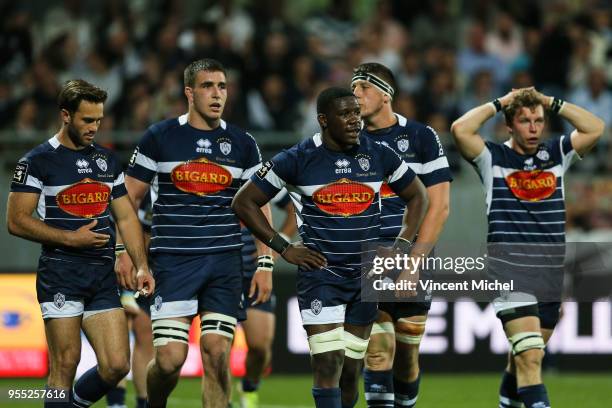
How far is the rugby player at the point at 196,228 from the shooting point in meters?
9.55

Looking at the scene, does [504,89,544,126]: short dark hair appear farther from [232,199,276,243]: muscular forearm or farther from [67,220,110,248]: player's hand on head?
[67,220,110,248]: player's hand on head

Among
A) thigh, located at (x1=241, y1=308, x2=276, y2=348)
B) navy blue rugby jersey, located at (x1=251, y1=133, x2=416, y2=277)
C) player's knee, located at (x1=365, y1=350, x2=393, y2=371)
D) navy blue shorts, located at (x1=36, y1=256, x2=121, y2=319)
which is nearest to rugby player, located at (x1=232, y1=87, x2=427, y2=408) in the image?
navy blue rugby jersey, located at (x1=251, y1=133, x2=416, y2=277)

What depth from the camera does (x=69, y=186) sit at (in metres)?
9.39

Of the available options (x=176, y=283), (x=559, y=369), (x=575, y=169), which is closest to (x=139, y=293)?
(x=176, y=283)

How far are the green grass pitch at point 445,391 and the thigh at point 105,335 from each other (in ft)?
10.5

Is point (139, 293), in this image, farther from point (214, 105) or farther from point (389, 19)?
point (389, 19)

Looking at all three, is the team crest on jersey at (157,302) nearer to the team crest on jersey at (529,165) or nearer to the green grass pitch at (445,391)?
the team crest on jersey at (529,165)

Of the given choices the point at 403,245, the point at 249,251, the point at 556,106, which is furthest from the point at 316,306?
the point at 249,251

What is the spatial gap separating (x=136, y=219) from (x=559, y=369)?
26.1 ft

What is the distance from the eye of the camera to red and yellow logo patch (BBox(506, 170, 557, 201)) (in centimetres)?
1031

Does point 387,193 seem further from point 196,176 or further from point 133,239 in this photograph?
point 133,239

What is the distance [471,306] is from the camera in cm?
1595

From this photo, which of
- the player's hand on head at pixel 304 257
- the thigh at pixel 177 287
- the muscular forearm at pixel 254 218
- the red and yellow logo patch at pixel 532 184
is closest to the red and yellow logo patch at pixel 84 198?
the thigh at pixel 177 287

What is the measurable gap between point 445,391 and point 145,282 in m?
5.92
